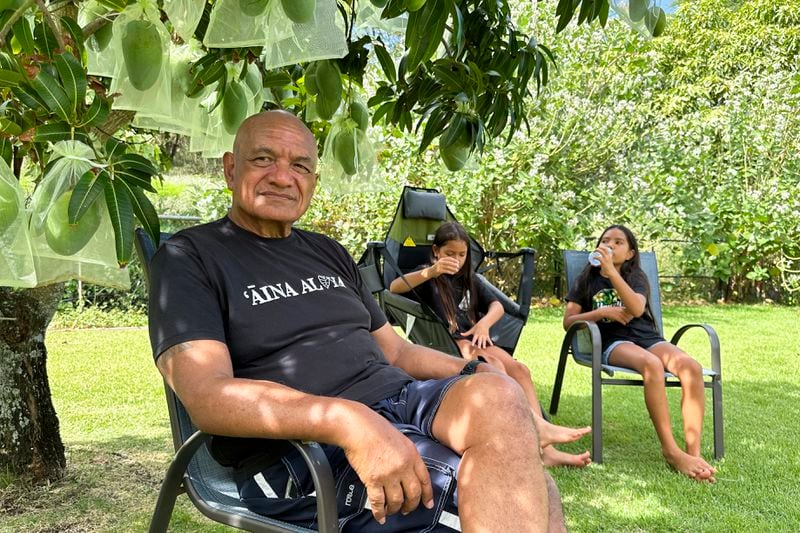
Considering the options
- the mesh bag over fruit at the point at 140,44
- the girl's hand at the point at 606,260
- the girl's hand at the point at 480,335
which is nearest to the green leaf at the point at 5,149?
the mesh bag over fruit at the point at 140,44

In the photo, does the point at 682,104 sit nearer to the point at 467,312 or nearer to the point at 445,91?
the point at 467,312

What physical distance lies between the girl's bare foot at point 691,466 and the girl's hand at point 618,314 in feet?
2.35

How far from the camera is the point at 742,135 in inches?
388

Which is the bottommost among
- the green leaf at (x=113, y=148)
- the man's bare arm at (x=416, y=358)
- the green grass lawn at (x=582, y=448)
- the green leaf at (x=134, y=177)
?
the green grass lawn at (x=582, y=448)

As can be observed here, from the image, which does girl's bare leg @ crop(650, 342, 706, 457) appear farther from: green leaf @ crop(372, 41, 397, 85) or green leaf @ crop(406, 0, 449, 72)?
green leaf @ crop(406, 0, 449, 72)

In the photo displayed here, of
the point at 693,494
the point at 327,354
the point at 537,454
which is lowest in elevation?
the point at 693,494

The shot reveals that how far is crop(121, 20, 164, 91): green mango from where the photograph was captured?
120 centimetres

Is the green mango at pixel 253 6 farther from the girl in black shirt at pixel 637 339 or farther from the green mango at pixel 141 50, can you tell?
the girl in black shirt at pixel 637 339

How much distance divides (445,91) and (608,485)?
181cm

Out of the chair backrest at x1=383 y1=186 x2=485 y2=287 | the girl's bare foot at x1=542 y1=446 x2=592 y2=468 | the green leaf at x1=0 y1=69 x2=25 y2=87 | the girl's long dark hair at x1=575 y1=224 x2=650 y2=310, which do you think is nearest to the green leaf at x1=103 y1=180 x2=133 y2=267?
the green leaf at x1=0 y1=69 x2=25 y2=87

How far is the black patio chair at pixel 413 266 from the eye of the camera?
3.48 meters

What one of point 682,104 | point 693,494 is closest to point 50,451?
point 693,494

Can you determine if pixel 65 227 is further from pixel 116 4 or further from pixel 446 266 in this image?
pixel 446 266

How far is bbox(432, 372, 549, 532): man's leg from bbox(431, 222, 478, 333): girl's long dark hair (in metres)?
2.17
